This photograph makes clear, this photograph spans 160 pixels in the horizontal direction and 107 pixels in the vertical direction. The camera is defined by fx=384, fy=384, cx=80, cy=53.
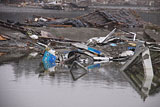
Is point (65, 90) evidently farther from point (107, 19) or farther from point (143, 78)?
point (107, 19)

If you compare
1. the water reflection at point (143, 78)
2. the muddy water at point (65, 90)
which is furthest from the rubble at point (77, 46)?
the muddy water at point (65, 90)

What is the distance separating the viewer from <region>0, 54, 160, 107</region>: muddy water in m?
10.9

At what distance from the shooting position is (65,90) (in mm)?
12211

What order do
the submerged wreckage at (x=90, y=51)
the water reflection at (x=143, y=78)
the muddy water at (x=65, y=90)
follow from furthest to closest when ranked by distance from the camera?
the submerged wreckage at (x=90, y=51)
the water reflection at (x=143, y=78)
the muddy water at (x=65, y=90)

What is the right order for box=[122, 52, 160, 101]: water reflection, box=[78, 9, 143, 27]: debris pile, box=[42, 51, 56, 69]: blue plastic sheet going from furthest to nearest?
box=[78, 9, 143, 27]: debris pile < box=[42, 51, 56, 69]: blue plastic sheet < box=[122, 52, 160, 101]: water reflection

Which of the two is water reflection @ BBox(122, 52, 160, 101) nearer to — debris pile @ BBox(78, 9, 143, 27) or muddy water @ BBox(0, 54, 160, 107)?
muddy water @ BBox(0, 54, 160, 107)

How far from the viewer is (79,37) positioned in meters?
25.8

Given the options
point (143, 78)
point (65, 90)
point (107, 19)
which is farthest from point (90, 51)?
point (107, 19)

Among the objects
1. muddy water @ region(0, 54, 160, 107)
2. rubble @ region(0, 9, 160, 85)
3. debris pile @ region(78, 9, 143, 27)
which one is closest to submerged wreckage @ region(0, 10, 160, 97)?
rubble @ region(0, 9, 160, 85)

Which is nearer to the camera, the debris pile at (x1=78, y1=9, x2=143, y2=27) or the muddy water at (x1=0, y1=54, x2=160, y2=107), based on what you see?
the muddy water at (x1=0, y1=54, x2=160, y2=107)

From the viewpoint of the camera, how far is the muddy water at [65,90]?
1085 cm

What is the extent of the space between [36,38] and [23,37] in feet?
2.62

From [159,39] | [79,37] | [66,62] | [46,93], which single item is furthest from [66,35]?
[46,93]

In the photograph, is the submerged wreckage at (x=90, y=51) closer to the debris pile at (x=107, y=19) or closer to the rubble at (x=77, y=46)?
the rubble at (x=77, y=46)
